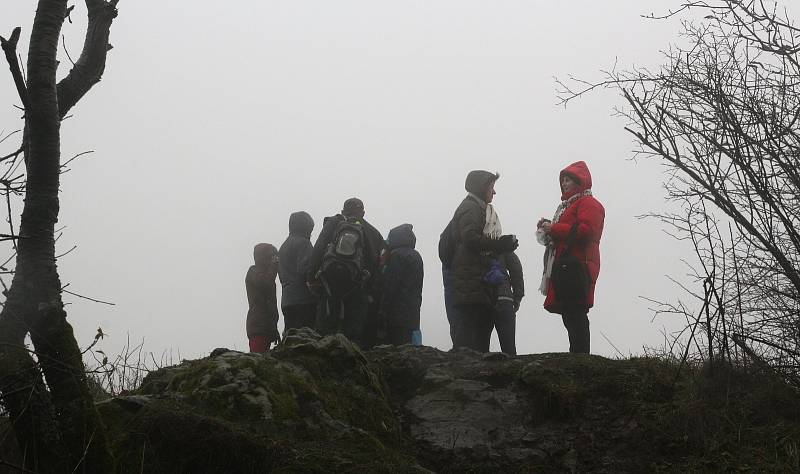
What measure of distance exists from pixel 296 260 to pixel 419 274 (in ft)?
4.62

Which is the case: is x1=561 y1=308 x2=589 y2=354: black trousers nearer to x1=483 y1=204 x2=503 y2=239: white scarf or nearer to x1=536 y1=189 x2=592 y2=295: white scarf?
x1=536 y1=189 x2=592 y2=295: white scarf

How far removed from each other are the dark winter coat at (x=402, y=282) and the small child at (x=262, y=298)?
1.48 metres

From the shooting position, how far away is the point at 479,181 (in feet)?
24.9

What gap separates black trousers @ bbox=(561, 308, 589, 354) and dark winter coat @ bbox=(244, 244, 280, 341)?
12.2 feet

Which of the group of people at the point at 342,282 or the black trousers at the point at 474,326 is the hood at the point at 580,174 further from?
the group of people at the point at 342,282

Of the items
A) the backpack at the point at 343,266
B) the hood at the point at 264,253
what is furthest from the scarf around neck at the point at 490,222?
the hood at the point at 264,253

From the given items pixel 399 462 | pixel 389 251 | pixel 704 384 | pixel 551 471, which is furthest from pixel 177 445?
pixel 389 251

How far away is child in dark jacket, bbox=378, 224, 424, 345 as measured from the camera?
8.25 meters

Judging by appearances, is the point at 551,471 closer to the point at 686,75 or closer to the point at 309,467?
the point at 309,467

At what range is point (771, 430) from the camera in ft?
14.6

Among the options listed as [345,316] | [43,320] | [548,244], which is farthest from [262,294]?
[43,320]

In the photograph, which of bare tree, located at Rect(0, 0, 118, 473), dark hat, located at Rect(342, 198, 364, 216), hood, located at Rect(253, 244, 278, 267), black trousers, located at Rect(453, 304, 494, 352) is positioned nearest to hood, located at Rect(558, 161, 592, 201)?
black trousers, located at Rect(453, 304, 494, 352)

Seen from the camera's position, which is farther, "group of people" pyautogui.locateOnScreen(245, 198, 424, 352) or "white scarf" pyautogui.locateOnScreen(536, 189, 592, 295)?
"group of people" pyautogui.locateOnScreen(245, 198, 424, 352)

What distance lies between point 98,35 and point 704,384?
416 centimetres
